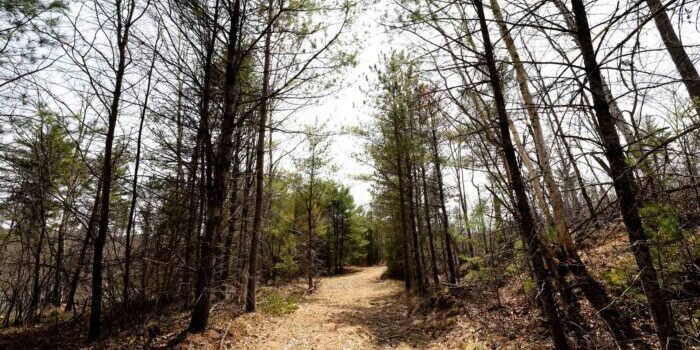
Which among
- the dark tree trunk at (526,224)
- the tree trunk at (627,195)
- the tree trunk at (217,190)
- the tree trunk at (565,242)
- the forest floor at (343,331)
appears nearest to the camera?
the tree trunk at (627,195)

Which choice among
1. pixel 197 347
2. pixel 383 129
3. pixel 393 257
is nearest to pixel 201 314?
pixel 197 347

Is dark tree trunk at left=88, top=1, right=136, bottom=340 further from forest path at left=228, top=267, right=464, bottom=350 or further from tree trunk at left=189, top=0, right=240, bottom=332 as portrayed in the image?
forest path at left=228, top=267, right=464, bottom=350

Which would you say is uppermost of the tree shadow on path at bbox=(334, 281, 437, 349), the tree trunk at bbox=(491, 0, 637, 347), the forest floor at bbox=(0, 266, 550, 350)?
the tree trunk at bbox=(491, 0, 637, 347)

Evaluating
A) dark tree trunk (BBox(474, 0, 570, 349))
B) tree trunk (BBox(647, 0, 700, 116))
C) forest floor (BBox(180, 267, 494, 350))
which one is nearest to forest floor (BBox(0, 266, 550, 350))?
forest floor (BBox(180, 267, 494, 350))

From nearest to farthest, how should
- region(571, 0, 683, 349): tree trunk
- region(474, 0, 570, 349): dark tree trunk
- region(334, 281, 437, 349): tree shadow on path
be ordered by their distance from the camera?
region(571, 0, 683, 349): tree trunk → region(474, 0, 570, 349): dark tree trunk → region(334, 281, 437, 349): tree shadow on path

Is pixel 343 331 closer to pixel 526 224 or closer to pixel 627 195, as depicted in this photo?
pixel 526 224

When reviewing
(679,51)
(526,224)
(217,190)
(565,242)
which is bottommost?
(565,242)

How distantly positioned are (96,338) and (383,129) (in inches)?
416

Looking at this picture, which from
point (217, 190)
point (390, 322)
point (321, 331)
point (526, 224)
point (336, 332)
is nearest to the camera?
point (526, 224)

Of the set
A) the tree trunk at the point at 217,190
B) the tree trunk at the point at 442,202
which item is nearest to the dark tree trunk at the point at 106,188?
the tree trunk at the point at 217,190

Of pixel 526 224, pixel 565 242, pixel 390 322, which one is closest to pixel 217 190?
pixel 526 224

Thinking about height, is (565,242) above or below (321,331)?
above

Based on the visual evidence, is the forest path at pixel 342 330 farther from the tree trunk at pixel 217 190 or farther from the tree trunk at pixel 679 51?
the tree trunk at pixel 679 51

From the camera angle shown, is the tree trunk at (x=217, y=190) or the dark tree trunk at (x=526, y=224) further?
the tree trunk at (x=217, y=190)
